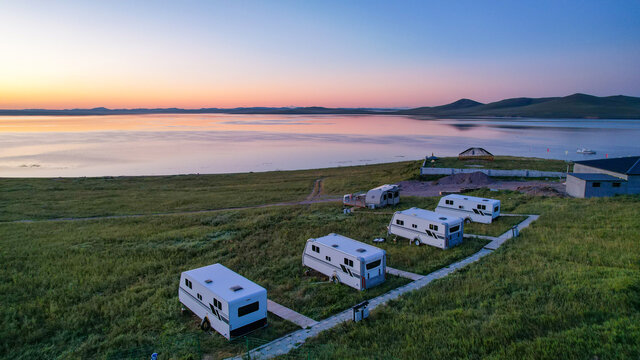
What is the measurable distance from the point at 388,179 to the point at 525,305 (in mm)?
38982

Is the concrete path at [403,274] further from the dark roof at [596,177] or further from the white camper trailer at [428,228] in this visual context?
the dark roof at [596,177]

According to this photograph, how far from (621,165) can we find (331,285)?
34202mm

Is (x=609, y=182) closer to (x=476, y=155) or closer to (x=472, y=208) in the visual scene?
(x=472, y=208)

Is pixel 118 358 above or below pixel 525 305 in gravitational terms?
below

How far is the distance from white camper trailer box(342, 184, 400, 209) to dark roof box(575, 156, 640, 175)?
20.4 m

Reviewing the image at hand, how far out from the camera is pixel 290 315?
14.6m

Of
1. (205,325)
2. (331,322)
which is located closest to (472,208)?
(331,322)

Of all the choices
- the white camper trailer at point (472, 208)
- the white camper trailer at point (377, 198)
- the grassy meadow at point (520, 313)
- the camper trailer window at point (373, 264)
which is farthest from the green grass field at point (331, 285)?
the white camper trailer at point (377, 198)

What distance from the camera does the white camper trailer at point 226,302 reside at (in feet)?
42.2

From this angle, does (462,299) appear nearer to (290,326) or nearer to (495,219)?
(290,326)

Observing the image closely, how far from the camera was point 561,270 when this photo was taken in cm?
1575

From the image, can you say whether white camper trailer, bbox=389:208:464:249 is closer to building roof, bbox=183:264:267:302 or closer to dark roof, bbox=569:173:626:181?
building roof, bbox=183:264:267:302

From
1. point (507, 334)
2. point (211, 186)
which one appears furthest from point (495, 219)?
point (211, 186)

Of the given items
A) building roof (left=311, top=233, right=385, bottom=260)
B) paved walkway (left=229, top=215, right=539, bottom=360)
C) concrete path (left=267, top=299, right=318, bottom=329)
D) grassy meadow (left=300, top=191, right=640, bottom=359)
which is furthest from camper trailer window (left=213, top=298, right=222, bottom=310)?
building roof (left=311, top=233, right=385, bottom=260)
